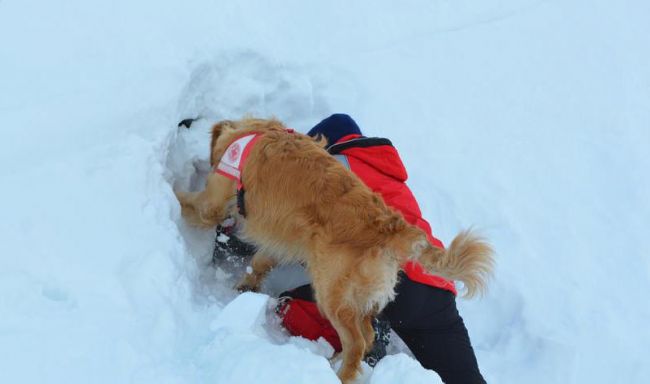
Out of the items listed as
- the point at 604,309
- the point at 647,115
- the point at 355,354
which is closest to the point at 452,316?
the point at 355,354

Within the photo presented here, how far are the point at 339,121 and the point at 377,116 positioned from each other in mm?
814

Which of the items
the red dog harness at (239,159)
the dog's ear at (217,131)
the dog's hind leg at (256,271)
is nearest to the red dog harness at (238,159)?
the red dog harness at (239,159)

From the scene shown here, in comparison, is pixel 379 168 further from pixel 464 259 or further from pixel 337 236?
pixel 464 259

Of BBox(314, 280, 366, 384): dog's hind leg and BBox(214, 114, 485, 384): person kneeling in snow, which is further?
BBox(214, 114, 485, 384): person kneeling in snow

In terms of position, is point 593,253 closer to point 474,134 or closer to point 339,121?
point 474,134

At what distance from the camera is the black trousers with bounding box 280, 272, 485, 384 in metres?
3.21

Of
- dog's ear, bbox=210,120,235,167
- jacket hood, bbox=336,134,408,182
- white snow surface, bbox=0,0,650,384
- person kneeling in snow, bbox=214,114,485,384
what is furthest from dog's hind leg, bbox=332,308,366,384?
dog's ear, bbox=210,120,235,167

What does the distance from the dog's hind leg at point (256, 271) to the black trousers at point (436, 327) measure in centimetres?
97

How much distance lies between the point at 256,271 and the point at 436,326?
1.35 metres

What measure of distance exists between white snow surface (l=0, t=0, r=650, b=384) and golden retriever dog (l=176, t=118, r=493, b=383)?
0.37 m

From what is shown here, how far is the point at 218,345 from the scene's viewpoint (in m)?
2.47

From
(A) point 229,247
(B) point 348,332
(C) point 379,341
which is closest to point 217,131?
(A) point 229,247

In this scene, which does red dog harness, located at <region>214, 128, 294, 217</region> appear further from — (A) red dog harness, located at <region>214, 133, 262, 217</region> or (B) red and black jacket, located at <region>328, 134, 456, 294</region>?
(B) red and black jacket, located at <region>328, 134, 456, 294</region>

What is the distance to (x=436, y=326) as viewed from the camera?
10.7ft
